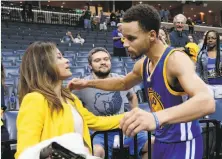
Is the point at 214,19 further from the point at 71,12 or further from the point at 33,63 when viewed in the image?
the point at 33,63

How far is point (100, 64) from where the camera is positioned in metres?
3.25

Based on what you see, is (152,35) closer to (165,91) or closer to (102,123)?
(165,91)

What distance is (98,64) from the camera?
10.7 ft

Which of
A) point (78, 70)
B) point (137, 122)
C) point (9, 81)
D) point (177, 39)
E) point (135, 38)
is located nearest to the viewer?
point (137, 122)

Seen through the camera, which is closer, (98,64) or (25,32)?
(98,64)

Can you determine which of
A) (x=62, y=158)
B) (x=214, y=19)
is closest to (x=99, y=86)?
(x=62, y=158)

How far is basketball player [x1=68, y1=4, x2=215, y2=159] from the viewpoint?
1278mm

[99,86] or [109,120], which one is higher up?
[99,86]

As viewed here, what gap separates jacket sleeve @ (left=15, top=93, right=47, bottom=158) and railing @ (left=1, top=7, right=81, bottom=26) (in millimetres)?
15443

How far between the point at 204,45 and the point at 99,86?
271 cm

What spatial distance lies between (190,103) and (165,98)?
18.0 inches

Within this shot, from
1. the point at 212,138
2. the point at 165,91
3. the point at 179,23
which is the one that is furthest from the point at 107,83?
the point at 179,23

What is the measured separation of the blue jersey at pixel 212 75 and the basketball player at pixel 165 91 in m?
2.71

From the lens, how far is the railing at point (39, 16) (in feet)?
56.9
